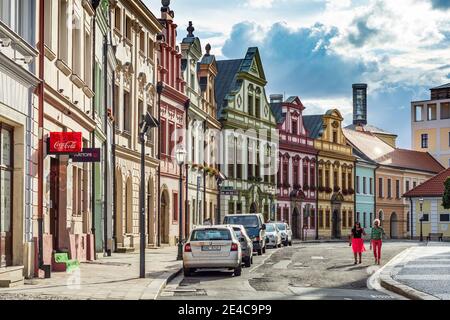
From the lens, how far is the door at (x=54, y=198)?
81.0 feet

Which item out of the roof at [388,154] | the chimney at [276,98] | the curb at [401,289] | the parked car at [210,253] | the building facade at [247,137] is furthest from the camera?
the roof at [388,154]

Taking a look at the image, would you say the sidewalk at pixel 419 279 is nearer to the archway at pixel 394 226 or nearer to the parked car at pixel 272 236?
the parked car at pixel 272 236

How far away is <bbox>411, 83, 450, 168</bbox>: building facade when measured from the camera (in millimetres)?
106000

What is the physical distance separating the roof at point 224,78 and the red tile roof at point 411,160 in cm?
2792

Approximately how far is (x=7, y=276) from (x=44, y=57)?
6125mm

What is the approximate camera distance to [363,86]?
4525 inches

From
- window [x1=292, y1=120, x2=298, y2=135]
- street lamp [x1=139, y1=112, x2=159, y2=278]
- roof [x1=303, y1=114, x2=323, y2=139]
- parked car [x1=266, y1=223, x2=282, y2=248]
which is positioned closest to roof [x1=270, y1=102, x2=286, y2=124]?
window [x1=292, y1=120, x2=298, y2=135]

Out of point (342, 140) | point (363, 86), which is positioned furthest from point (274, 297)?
point (363, 86)

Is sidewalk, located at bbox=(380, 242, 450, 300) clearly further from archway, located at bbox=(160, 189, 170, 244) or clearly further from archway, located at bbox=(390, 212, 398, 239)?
archway, located at bbox=(390, 212, 398, 239)

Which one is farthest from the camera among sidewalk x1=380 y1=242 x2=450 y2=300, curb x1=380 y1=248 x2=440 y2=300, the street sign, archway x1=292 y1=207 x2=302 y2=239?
archway x1=292 y1=207 x2=302 y2=239

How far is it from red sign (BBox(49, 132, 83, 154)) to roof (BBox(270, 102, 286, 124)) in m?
52.9

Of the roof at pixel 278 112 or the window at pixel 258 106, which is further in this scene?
the roof at pixel 278 112

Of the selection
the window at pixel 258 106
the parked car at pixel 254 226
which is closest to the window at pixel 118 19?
the parked car at pixel 254 226

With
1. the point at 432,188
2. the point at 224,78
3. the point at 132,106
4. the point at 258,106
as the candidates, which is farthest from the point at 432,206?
the point at 132,106
